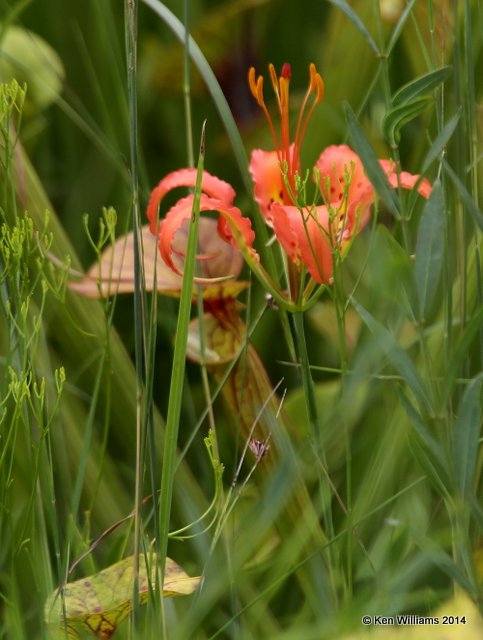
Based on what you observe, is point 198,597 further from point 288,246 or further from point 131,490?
point 131,490

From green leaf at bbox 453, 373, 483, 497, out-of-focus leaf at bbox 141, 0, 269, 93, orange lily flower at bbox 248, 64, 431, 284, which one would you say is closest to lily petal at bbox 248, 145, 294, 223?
orange lily flower at bbox 248, 64, 431, 284

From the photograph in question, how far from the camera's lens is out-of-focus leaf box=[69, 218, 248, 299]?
558mm

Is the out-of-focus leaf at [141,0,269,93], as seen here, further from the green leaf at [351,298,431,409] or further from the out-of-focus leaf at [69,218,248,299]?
the green leaf at [351,298,431,409]

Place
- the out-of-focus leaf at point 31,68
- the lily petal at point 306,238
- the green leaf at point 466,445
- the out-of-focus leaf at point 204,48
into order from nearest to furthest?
the green leaf at point 466,445
the lily petal at point 306,238
the out-of-focus leaf at point 31,68
the out-of-focus leaf at point 204,48

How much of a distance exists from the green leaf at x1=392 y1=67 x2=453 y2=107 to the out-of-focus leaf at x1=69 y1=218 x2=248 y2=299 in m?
0.18

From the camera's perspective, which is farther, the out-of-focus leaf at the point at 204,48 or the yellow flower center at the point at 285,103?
the out-of-focus leaf at the point at 204,48

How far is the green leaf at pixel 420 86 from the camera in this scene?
1.26 feet

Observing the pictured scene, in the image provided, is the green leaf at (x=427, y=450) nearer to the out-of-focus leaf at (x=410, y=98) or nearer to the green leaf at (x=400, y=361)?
the green leaf at (x=400, y=361)

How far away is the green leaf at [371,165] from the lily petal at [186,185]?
5.0 inches

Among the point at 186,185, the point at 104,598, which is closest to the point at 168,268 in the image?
the point at 186,185

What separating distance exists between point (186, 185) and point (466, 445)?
0.23m

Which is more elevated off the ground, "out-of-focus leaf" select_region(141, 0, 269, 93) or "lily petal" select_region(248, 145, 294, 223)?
"out-of-focus leaf" select_region(141, 0, 269, 93)

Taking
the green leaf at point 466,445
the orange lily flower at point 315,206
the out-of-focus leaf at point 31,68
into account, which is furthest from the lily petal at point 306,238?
the out-of-focus leaf at point 31,68

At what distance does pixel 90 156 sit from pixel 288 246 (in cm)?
55
